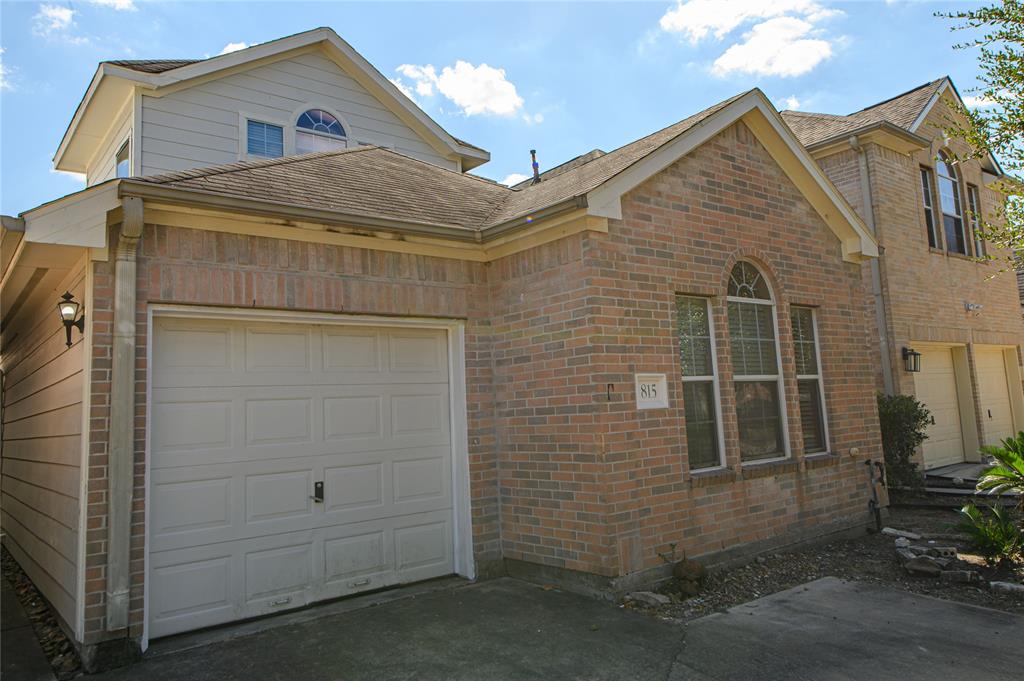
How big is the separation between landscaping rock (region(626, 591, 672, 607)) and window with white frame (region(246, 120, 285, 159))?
847 cm

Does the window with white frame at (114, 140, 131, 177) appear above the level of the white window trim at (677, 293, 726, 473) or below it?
above

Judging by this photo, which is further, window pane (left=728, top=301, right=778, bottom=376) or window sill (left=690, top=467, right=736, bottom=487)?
window pane (left=728, top=301, right=778, bottom=376)

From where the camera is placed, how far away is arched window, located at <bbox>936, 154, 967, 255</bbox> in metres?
13.0

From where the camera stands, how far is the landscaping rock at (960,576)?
20.2 feet

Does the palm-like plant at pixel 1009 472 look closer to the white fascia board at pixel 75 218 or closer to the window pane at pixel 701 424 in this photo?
the window pane at pixel 701 424

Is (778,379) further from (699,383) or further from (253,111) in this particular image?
(253,111)

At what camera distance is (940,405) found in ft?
41.1

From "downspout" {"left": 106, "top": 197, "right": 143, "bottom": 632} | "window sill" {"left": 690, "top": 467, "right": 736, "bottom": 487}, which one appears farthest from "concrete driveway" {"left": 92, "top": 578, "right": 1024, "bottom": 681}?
"window sill" {"left": 690, "top": 467, "right": 736, "bottom": 487}

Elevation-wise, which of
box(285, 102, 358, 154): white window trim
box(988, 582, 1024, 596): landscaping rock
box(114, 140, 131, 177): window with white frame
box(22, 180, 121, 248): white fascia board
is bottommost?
box(988, 582, 1024, 596): landscaping rock

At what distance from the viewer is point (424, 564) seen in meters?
6.38

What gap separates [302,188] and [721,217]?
427 centimetres

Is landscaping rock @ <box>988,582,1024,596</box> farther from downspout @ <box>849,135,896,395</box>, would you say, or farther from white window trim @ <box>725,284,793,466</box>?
downspout @ <box>849,135,896,395</box>

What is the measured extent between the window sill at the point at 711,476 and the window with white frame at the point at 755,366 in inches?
16.6

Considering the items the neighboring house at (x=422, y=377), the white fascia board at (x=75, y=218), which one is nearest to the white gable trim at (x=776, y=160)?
the neighboring house at (x=422, y=377)
